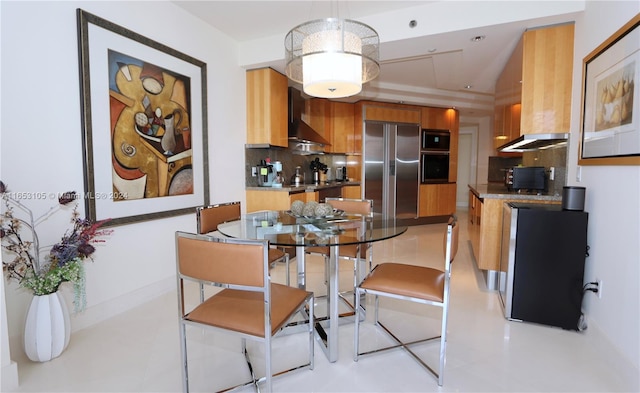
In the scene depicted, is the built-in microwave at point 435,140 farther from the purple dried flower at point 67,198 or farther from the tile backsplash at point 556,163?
the purple dried flower at point 67,198

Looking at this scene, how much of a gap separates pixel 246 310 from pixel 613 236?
2.18 metres

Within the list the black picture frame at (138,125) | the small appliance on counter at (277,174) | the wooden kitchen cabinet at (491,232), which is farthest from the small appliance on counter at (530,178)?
the black picture frame at (138,125)

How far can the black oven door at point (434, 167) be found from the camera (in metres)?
6.34

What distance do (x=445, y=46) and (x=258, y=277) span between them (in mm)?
3103

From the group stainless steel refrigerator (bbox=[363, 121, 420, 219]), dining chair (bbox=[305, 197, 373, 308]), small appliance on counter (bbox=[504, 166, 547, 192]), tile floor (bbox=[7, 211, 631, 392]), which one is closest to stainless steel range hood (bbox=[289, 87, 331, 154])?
stainless steel refrigerator (bbox=[363, 121, 420, 219])

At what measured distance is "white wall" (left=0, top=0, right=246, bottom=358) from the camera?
1.88 m

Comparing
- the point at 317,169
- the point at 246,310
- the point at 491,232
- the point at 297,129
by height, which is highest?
the point at 297,129

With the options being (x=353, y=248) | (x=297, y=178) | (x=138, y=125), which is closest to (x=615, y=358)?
(x=353, y=248)

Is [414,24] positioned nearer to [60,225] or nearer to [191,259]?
[191,259]

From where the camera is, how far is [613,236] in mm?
1912

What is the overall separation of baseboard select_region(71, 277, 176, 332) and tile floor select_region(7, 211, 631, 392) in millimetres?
64

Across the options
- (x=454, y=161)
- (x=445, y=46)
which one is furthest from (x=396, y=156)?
(x=445, y=46)

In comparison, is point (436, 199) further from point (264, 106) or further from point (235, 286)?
point (235, 286)

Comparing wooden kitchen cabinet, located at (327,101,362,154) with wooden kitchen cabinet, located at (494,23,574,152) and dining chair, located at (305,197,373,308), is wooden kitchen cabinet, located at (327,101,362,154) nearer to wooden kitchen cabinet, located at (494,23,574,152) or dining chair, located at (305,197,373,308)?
dining chair, located at (305,197,373,308)
